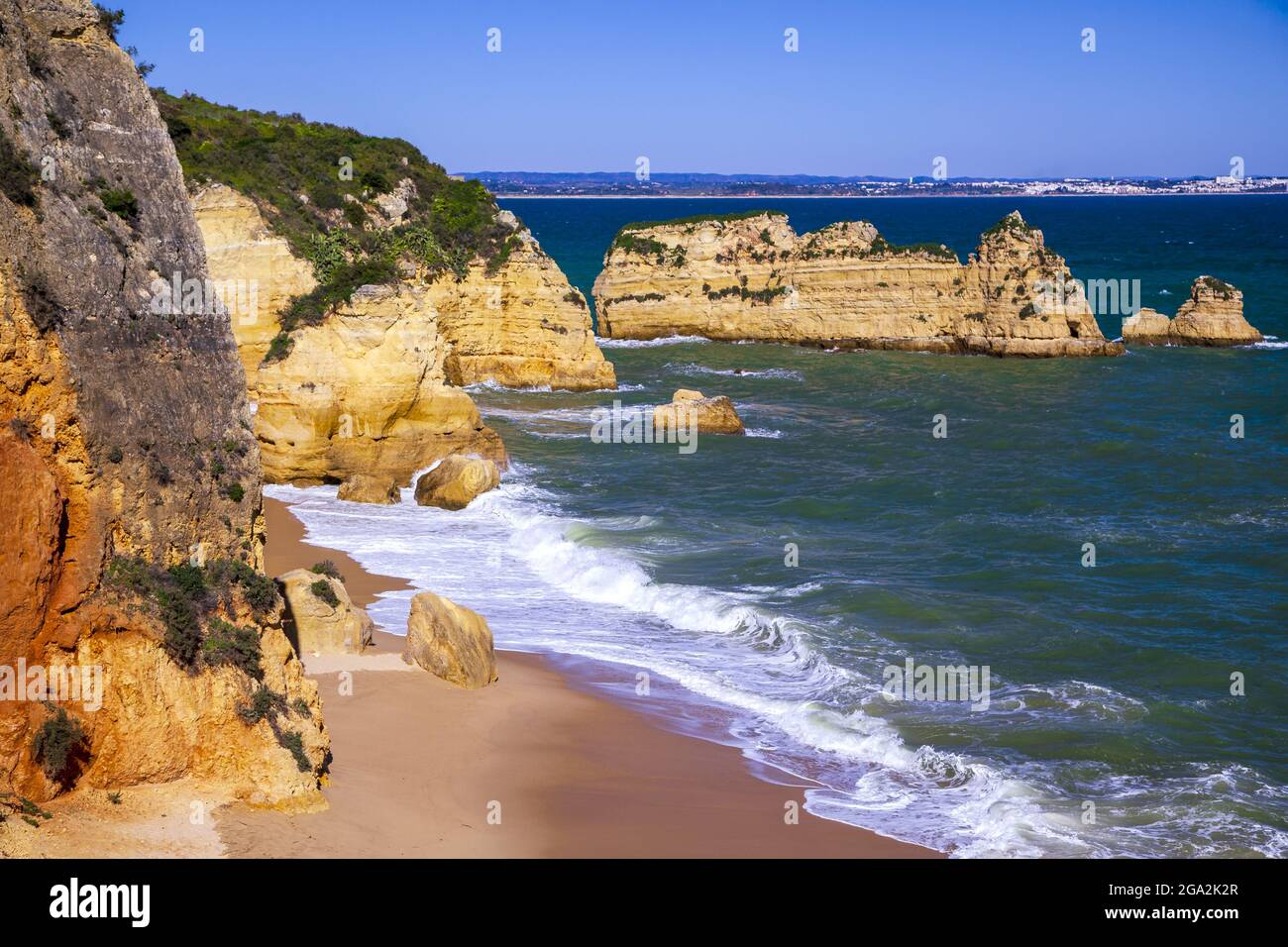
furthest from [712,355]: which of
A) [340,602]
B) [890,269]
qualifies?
[340,602]

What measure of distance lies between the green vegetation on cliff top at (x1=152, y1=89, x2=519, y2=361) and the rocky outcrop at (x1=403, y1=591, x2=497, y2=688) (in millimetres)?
13894

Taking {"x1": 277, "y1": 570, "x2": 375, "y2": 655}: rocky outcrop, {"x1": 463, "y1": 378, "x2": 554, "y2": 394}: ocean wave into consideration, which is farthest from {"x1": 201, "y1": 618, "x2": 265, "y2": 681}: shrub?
{"x1": 463, "y1": 378, "x2": 554, "y2": 394}: ocean wave

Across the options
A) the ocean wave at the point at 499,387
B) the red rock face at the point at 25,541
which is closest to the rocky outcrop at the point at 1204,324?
the ocean wave at the point at 499,387

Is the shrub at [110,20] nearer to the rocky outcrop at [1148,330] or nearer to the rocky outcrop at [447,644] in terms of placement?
the rocky outcrop at [447,644]

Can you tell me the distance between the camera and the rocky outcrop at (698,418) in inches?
1583

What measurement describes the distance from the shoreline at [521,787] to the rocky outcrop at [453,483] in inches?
456

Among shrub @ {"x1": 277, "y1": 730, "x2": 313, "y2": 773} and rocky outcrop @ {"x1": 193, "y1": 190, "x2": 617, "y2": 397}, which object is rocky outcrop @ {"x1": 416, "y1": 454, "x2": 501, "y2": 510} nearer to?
rocky outcrop @ {"x1": 193, "y1": 190, "x2": 617, "y2": 397}

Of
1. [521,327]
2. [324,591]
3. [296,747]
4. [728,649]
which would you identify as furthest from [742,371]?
[296,747]

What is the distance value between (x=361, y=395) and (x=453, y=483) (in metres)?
3.07

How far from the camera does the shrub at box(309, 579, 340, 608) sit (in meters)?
17.7

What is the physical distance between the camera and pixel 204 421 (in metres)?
12.3

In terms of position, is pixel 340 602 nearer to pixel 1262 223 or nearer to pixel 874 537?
pixel 874 537

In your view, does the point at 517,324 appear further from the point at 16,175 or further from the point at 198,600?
the point at 16,175

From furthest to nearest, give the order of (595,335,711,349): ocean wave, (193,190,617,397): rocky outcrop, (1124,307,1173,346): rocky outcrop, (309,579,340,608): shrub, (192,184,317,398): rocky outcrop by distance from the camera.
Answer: (595,335,711,349): ocean wave
(1124,307,1173,346): rocky outcrop
(193,190,617,397): rocky outcrop
(192,184,317,398): rocky outcrop
(309,579,340,608): shrub
